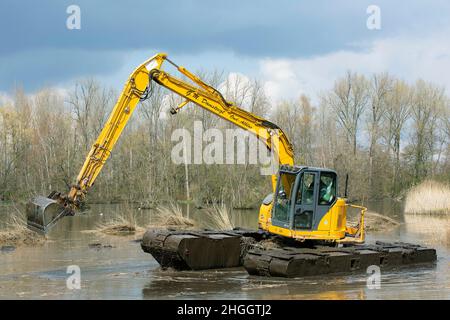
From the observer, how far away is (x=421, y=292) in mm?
13211

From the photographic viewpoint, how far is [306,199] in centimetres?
1545

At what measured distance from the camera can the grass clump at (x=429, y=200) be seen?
111 ft

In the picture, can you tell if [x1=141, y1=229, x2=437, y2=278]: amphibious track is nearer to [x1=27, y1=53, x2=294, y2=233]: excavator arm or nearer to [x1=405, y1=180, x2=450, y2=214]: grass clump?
[x1=27, y1=53, x2=294, y2=233]: excavator arm

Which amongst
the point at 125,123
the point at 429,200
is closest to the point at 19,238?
the point at 125,123

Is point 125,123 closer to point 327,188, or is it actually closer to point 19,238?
point 327,188

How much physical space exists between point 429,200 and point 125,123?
75.5ft

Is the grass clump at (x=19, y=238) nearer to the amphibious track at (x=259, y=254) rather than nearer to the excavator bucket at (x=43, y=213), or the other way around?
the excavator bucket at (x=43, y=213)

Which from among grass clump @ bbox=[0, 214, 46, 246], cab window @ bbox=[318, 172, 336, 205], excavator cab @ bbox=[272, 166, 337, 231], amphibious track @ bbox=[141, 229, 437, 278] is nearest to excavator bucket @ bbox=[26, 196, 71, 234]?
amphibious track @ bbox=[141, 229, 437, 278]

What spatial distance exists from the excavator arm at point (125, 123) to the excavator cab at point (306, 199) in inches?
42.6

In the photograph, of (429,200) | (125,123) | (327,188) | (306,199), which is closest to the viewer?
(306,199)

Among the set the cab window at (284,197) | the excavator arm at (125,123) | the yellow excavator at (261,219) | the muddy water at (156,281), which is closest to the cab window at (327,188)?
the yellow excavator at (261,219)

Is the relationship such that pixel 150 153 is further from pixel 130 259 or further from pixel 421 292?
pixel 421 292

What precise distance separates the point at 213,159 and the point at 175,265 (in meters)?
34.6
